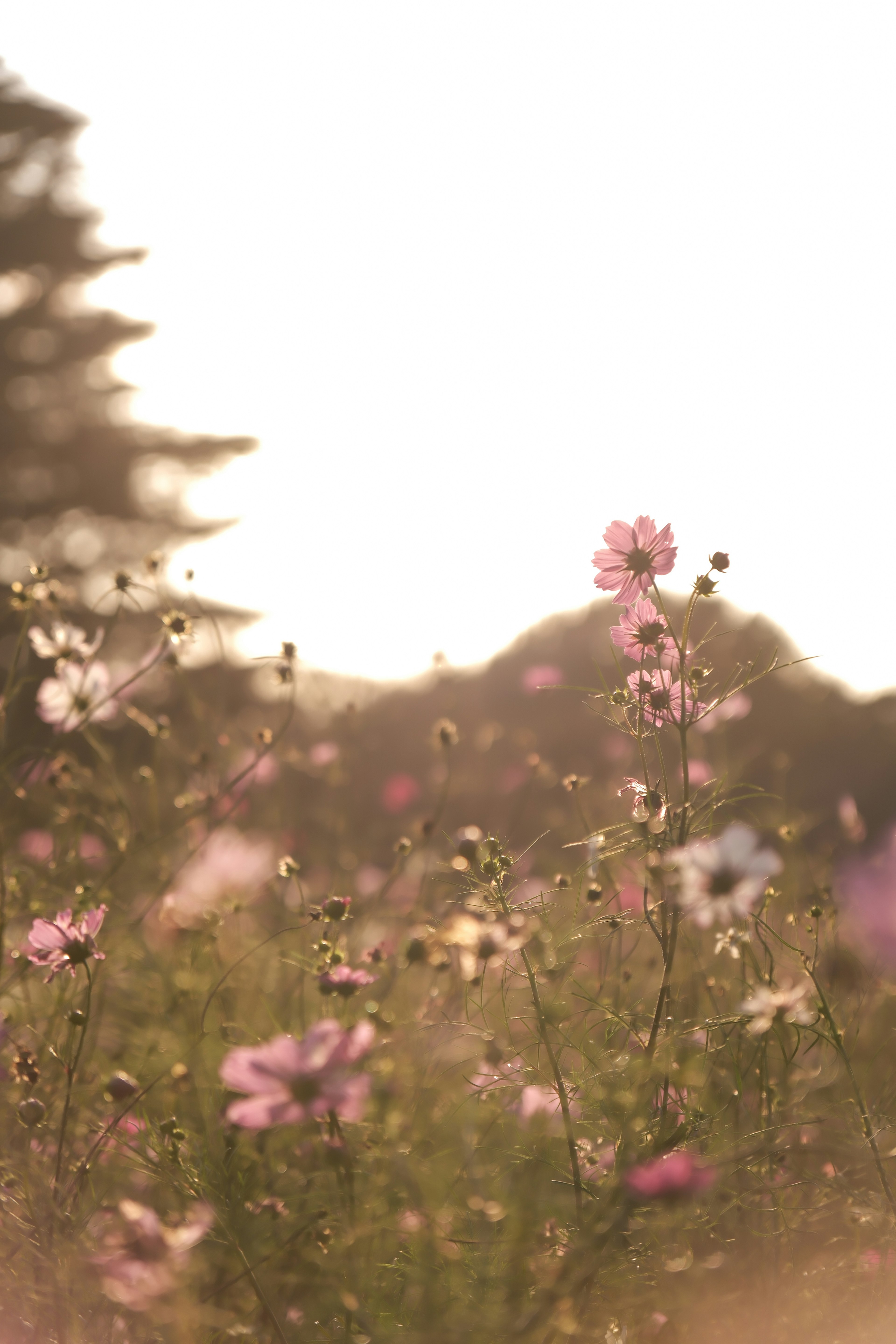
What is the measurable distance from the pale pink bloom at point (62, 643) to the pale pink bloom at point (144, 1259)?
812mm

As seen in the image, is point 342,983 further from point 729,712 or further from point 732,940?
point 729,712

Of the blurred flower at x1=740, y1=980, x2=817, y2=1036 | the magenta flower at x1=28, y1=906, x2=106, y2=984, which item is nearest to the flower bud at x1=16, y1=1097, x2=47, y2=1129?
the magenta flower at x1=28, y1=906, x2=106, y2=984

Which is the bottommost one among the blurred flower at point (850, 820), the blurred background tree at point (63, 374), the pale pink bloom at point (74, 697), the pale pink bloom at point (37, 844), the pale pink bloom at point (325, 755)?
the pale pink bloom at point (37, 844)

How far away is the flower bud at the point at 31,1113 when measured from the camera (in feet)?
2.96

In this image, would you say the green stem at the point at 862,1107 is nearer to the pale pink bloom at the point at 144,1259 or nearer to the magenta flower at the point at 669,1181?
the magenta flower at the point at 669,1181

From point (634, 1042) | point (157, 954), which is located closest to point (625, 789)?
point (634, 1042)

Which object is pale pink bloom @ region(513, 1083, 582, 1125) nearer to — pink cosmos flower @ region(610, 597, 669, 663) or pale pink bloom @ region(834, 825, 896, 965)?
pale pink bloom @ region(834, 825, 896, 965)

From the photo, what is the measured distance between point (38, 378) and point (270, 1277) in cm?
860

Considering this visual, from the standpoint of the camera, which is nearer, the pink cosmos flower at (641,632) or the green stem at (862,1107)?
the green stem at (862,1107)

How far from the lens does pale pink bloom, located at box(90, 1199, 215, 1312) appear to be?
1.96 ft

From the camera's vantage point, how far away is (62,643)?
1406 mm

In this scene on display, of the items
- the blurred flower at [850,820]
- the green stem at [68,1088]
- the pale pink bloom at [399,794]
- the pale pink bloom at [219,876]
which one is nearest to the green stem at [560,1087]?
the green stem at [68,1088]

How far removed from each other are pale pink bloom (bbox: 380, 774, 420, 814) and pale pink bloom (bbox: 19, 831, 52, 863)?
157cm

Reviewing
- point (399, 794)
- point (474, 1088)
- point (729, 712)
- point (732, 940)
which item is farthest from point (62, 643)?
point (399, 794)
